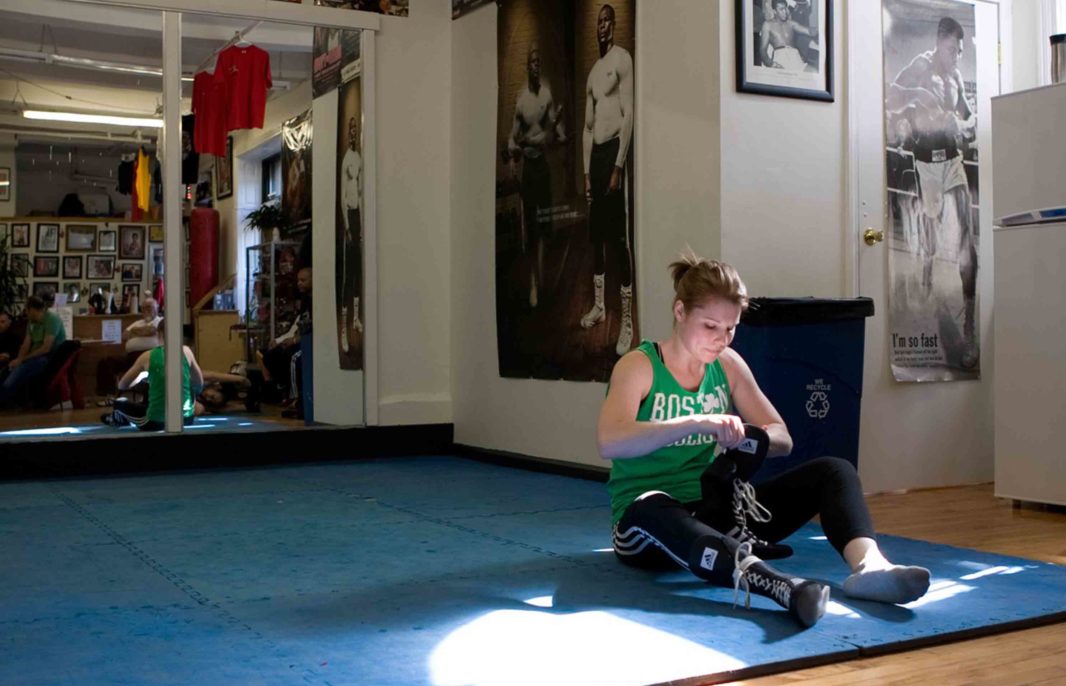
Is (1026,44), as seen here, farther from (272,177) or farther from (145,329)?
(145,329)

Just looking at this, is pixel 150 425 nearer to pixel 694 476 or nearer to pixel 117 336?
pixel 117 336

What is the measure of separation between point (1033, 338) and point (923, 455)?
86cm

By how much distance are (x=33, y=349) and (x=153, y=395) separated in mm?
705

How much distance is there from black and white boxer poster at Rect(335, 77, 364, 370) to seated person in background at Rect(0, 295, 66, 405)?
1.65m

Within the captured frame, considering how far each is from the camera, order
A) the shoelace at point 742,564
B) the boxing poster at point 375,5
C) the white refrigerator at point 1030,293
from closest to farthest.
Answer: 1. the shoelace at point 742,564
2. the white refrigerator at point 1030,293
3. the boxing poster at point 375,5

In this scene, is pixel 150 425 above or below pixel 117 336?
below

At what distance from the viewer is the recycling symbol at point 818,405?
4.61 metres

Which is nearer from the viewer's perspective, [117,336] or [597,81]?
[597,81]

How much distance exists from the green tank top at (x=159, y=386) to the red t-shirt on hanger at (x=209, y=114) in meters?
1.24

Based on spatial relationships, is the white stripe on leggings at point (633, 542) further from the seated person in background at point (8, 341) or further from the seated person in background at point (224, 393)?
the seated person in background at point (8, 341)

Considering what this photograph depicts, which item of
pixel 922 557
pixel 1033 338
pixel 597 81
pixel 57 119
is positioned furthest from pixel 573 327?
pixel 57 119

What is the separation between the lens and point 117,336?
22.0 feet

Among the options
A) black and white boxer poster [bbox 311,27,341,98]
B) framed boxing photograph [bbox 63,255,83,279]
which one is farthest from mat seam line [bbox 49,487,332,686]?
black and white boxer poster [bbox 311,27,341,98]

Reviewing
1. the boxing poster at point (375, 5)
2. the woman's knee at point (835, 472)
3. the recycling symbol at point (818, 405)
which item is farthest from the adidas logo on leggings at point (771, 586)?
the boxing poster at point (375, 5)
